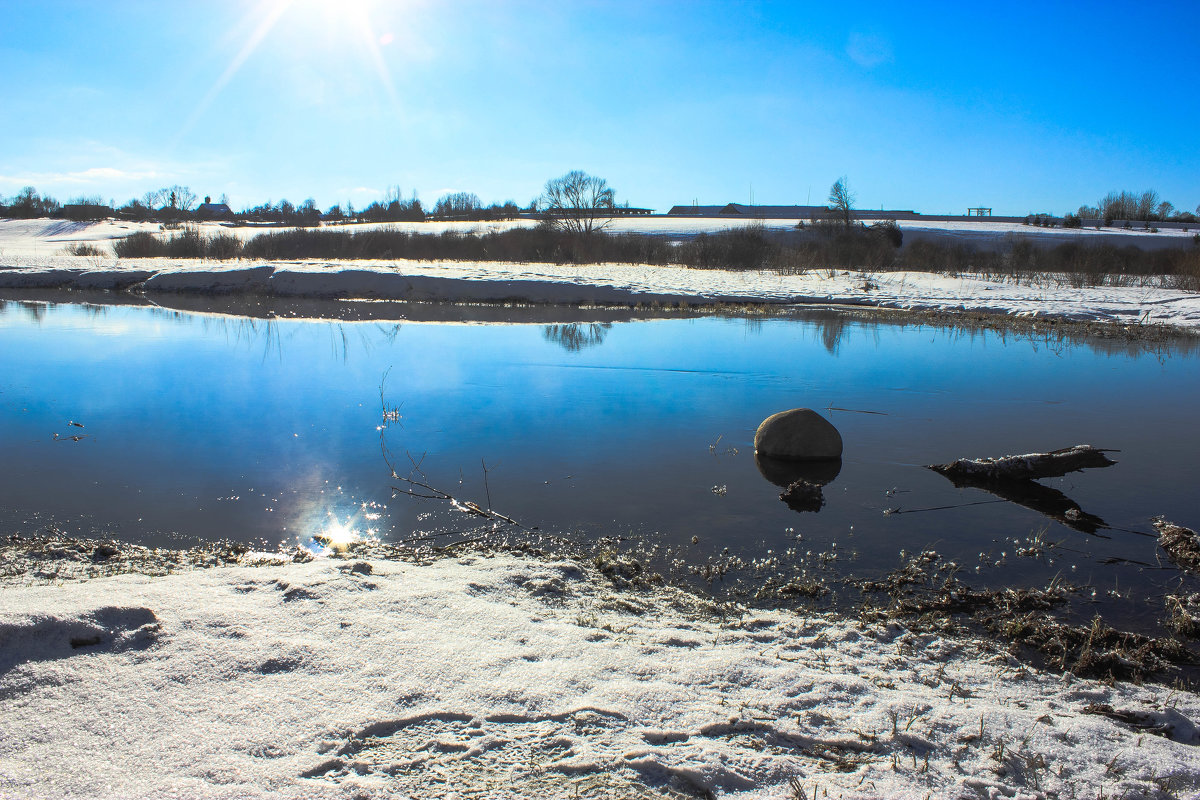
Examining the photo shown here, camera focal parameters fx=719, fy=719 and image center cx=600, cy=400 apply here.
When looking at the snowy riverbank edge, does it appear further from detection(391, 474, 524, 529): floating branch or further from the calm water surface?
detection(391, 474, 524, 529): floating branch

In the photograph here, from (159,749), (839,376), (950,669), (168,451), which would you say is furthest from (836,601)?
(839,376)

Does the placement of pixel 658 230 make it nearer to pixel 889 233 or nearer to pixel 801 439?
pixel 889 233

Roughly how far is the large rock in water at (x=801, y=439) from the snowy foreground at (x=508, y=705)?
287 centimetres

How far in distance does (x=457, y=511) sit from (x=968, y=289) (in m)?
20.2

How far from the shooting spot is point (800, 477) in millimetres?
5863

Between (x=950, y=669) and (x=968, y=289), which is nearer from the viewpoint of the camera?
(x=950, y=669)

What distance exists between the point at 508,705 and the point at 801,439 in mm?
4343

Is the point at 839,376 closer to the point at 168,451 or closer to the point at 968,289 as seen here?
the point at 168,451

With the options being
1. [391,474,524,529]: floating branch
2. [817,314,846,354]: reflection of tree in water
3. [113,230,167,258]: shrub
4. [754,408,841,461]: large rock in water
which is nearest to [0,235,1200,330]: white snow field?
[817,314,846,354]: reflection of tree in water

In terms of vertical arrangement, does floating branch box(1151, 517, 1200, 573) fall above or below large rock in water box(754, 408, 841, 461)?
below

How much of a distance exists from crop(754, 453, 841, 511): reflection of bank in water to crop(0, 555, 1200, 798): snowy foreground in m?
1.87

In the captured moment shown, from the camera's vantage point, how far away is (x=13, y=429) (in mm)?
6570

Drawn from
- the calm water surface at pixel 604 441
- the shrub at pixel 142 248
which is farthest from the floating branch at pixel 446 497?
the shrub at pixel 142 248

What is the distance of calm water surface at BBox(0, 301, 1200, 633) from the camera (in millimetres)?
4613
